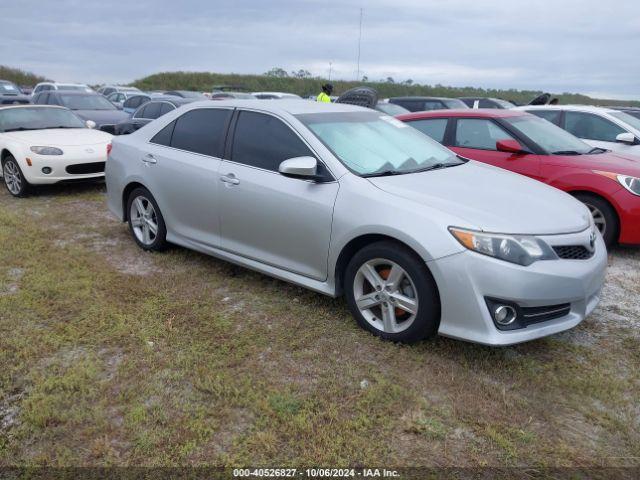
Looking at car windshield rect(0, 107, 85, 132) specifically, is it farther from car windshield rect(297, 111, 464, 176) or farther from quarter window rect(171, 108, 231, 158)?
car windshield rect(297, 111, 464, 176)

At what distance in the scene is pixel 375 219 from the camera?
3.49m

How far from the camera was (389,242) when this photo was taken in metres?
3.49

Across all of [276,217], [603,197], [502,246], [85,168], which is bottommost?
[85,168]

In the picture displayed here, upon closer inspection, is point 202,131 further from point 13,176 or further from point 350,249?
point 13,176

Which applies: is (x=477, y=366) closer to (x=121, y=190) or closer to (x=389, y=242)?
(x=389, y=242)

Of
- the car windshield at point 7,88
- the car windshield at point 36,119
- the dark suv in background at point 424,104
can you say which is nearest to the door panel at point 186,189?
the car windshield at point 36,119

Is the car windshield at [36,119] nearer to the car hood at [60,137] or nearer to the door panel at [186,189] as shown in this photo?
the car hood at [60,137]

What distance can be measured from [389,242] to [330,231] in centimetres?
45

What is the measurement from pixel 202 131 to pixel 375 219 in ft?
6.85

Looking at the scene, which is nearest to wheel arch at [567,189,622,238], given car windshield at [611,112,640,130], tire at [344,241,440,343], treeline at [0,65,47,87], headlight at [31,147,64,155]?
car windshield at [611,112,640,130]

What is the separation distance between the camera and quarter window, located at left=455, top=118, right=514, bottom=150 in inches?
250

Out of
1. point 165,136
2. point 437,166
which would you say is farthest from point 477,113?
point 165,136

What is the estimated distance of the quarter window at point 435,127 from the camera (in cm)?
684

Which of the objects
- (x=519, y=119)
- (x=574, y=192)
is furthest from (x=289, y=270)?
(x=519, y=119)
